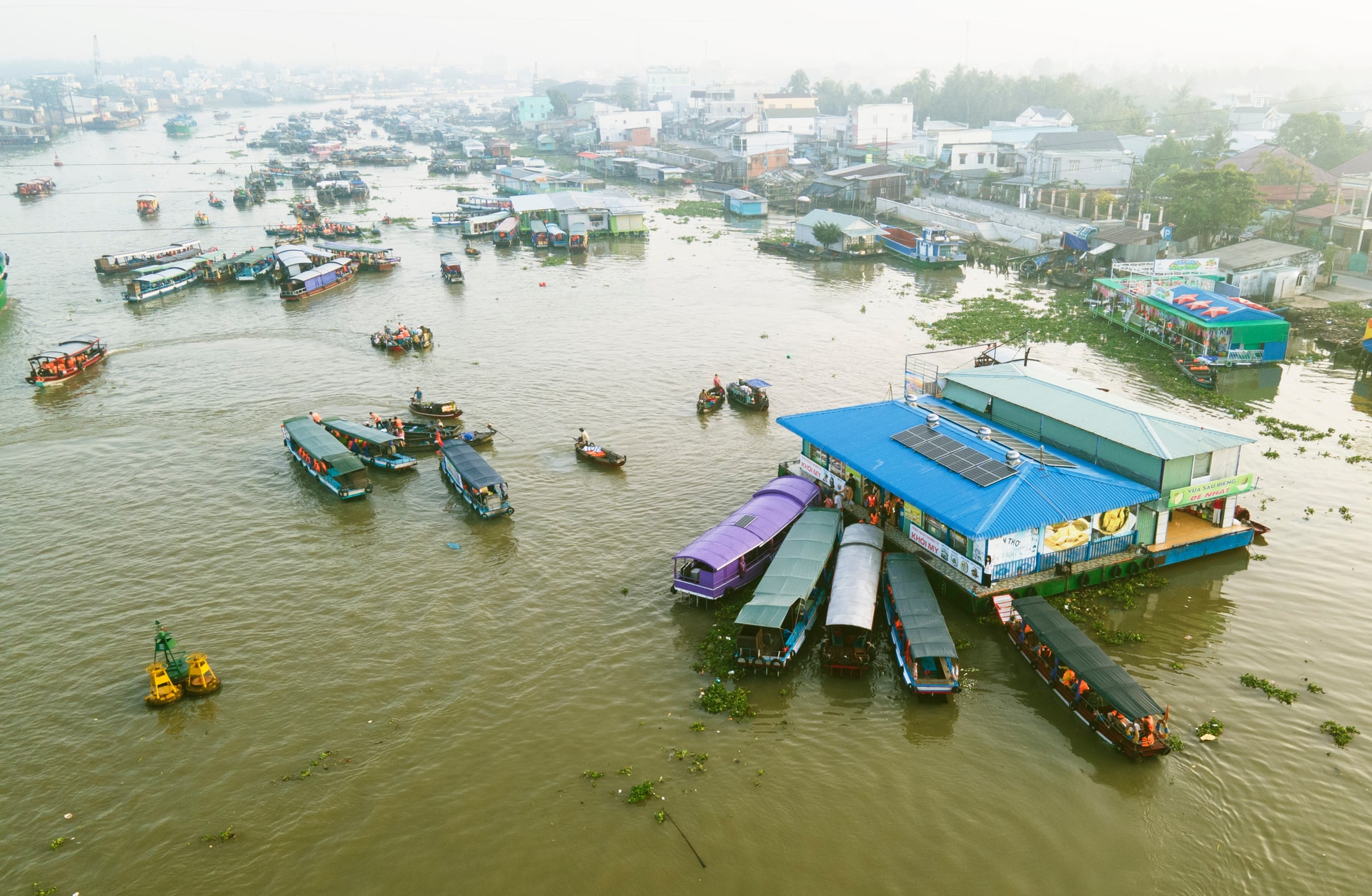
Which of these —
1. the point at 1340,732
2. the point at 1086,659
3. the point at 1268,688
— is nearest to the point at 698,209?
the point at 1086,659

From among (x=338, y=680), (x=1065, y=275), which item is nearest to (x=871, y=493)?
(x=338, y=680)

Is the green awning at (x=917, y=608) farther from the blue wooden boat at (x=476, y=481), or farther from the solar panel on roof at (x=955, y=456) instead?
the blue wooden boat at (x=476, y=481)

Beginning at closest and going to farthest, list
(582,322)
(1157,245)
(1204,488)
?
(1204,488) < (582,322) < (1157,245)

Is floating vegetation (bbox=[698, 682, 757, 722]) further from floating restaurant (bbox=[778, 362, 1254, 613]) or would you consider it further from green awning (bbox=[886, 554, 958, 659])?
floating restaurant (bbox=[778, 362, 1254, 613])

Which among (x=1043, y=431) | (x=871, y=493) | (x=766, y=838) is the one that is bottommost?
(x=766, y=838)

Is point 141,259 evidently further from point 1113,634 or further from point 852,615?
point 1113,634

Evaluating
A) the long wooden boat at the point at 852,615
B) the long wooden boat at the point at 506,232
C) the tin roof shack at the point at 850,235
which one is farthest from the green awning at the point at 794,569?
the long wooden boat at the point at 506,232

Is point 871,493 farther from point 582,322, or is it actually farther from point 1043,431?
point 582,322

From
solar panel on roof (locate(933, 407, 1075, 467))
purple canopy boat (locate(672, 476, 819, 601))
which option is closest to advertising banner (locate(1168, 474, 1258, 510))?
solar panel on roof (locate(933, 407, 1075, 467))
